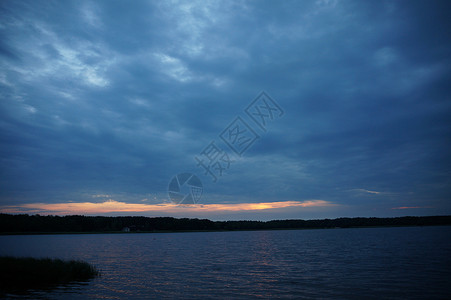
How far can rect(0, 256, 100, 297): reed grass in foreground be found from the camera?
31.8 m

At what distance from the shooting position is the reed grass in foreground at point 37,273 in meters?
31.8

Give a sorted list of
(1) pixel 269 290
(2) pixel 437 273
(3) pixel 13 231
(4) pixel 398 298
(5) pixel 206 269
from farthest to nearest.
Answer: (3) pixel 13 231, (5) pixel 206 269, (2) pixel 437 273, (1) pixel 269 290, (4) pixel 398 298

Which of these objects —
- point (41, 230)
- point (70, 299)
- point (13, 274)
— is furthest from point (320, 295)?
point (41, 230)

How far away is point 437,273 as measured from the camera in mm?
37000

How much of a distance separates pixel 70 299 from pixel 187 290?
1079cm

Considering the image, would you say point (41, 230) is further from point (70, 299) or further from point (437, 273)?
point (437, 273)

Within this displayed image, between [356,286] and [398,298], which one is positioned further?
[356,286]

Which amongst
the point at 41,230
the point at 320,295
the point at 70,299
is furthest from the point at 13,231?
the point at 320,295

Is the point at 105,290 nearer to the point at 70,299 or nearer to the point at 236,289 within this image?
the point at 70,299

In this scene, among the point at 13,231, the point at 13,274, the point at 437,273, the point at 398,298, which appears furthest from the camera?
the point at 13,231

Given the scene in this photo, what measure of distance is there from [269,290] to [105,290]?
55.7ft

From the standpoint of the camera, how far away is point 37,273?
1331 inches

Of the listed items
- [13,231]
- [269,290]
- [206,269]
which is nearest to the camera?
[269,290]

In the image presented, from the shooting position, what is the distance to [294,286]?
103 feet
